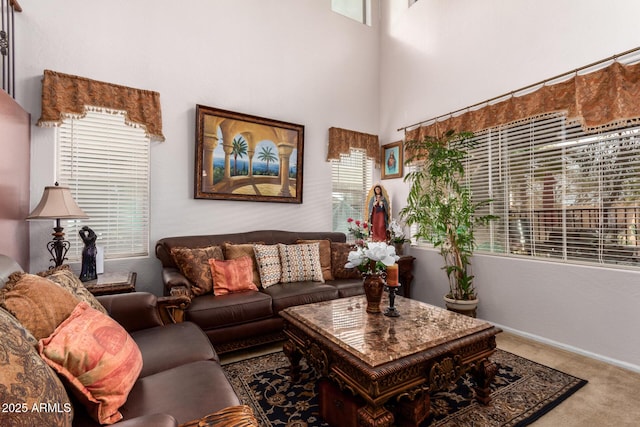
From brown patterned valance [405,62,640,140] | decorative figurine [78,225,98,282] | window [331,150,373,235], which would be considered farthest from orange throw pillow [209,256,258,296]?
brown patterned valance [405,62,640,140]

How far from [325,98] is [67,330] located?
383 cm

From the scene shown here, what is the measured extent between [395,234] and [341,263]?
95 centimetres

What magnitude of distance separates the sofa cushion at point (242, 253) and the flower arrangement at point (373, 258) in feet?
4.22

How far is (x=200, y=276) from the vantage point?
8.85 feet

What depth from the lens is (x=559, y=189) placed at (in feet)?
9.29

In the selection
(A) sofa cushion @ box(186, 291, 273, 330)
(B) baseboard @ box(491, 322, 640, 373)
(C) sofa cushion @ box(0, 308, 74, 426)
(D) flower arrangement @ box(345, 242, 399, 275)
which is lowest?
(B) baseboard @ box(491, 322, 640, 373)

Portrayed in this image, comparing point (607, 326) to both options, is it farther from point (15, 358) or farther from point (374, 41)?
point (374, 41)

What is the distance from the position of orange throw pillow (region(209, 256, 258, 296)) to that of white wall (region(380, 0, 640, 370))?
2.31 m

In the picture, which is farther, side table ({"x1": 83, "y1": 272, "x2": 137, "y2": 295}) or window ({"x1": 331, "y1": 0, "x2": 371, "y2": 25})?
window ({"x1": 331, "y1": 0, "x2": 371, "y2": 25})

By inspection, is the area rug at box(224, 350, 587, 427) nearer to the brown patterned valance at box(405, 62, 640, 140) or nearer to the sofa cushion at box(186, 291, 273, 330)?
the sofa cushion at box(186, 291, 273, 330)

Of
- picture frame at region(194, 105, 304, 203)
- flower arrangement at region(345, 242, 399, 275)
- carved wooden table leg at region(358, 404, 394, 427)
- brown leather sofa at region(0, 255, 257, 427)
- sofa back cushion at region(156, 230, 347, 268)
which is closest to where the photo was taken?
brown leather sofa at region(0, 255, 257, 427)

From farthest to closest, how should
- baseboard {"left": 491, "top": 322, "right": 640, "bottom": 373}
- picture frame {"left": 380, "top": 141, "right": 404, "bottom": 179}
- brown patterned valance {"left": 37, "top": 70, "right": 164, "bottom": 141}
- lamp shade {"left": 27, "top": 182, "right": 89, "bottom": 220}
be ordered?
1. picture frame {"left": 380, "top": 141, "right": 404, "bottom": 179}
2. brown patterned valance {"left": 37, "top": 70, "right": 164, "bottom": 141}
3. baseboard {"left": 491, "top": 322, "right": 640, "bottom": 373}
4. lamp shade {"left": 27, "top": 182, "right": 89, "bottom": 220}

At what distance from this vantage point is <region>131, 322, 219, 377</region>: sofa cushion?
145cm

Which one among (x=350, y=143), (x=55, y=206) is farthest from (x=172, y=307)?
(x=350, y=143)
